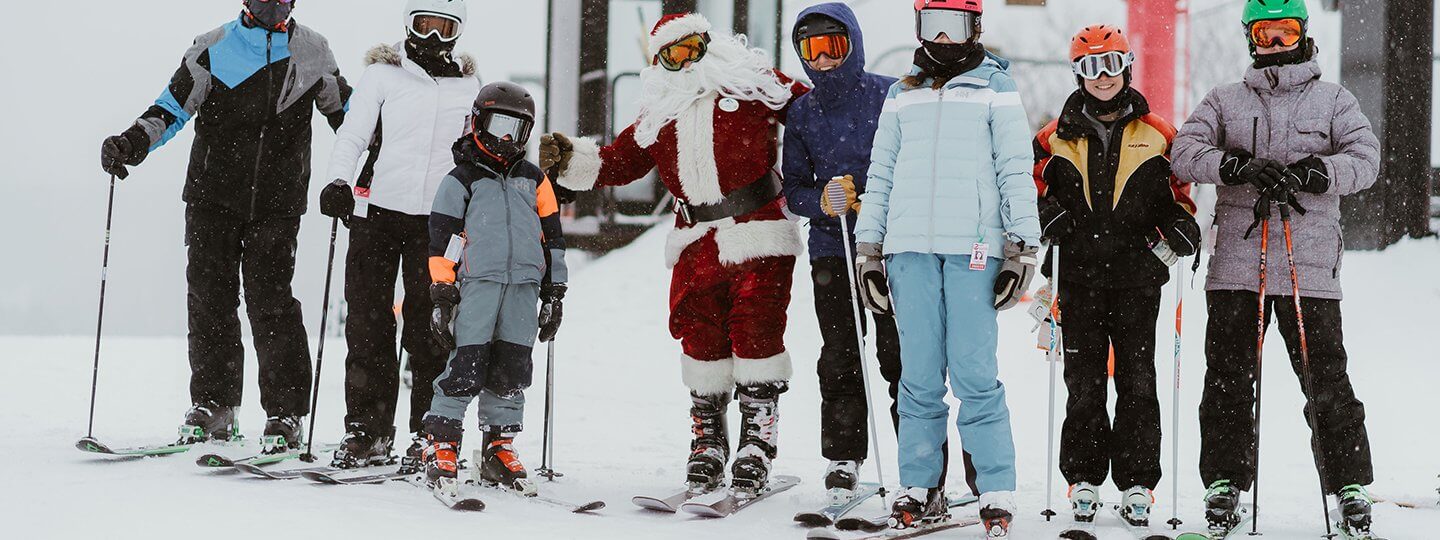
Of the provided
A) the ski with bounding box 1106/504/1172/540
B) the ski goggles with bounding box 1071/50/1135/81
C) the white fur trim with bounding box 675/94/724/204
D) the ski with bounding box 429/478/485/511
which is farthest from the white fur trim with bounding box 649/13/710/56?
the ski with bounding box 1106/504/1172/540

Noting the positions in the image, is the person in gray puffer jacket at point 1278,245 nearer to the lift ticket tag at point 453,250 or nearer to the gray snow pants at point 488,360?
the gray snow pants at point 488,360

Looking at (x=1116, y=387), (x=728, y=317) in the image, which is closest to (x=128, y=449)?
(x=728, y=317)

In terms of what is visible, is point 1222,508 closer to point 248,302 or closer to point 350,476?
point 350,476

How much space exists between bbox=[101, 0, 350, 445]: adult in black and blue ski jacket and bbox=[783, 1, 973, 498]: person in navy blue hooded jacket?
7.15ft

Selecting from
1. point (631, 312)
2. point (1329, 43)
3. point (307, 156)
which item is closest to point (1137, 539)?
point (307, 156)

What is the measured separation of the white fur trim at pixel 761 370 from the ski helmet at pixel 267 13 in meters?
2.36

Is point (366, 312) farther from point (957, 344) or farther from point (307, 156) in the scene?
point (957, 344)

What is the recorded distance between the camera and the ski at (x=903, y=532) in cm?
351

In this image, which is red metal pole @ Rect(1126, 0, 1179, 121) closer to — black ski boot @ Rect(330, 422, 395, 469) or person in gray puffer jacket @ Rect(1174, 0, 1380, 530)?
person in gray puffer jacket @ Rect(1174, 0, 1380, 530)

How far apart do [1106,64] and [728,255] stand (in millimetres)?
1387

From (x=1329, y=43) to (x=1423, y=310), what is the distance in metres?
22.2

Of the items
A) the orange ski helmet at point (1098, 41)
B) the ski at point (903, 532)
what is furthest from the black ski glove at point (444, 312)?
the orange ski helmet at point (1098, 41)

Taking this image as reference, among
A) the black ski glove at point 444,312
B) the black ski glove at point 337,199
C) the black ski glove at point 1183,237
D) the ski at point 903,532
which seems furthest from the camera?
the black ski glove at point 337,199

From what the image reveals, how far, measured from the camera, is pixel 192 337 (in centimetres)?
512
